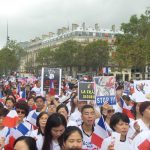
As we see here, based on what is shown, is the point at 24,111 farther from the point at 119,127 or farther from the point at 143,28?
the point at 143,28

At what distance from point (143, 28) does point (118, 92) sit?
41143 millimetres

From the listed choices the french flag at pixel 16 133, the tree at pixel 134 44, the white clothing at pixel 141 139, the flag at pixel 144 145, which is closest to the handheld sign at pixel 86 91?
the french flag at pixel 16 133

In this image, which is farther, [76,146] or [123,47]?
[123,47]

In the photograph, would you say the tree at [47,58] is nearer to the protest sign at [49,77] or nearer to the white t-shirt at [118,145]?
the protest sign at [49,77]

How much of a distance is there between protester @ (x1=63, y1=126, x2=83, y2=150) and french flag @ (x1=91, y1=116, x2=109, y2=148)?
1201 mm

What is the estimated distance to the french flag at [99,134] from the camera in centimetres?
538

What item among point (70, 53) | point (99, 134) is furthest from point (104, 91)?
point (70, 53)

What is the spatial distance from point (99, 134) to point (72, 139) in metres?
1.37

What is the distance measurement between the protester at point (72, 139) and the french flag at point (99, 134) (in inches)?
47.3

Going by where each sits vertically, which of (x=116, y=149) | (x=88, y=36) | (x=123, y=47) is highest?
(x=88, y=36)

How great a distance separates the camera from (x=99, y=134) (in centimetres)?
547

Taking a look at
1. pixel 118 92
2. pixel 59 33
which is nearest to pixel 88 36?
pixel 59 33

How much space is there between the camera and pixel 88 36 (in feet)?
364

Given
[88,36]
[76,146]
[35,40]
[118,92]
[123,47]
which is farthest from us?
[35,40]
